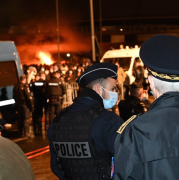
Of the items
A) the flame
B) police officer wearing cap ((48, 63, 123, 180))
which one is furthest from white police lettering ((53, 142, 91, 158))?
the flame

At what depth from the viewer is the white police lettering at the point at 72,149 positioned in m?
2.94

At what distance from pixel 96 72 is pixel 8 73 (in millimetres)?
8518

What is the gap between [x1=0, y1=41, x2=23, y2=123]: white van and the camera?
1090 centimetres

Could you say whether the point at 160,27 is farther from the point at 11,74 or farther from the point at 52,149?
the point at 52,149

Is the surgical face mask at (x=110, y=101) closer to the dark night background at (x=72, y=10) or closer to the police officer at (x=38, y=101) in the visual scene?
the police officer at (x=38, y=101)

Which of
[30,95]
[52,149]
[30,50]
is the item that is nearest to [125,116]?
[52,149]

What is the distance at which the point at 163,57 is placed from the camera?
176 centimetres

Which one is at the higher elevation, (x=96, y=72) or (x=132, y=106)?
(x=96, y=72)

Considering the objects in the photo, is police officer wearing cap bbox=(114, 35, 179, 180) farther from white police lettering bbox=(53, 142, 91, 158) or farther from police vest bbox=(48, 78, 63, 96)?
police vest bbox=(48, 78, 63, 96)

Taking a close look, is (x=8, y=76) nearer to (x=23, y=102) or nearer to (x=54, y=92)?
(x=23, y=102)

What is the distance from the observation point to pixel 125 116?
5.45 m

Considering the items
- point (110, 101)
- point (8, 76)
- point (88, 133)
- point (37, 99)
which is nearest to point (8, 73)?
point (8, 76)

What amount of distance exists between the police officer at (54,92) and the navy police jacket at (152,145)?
379 inches

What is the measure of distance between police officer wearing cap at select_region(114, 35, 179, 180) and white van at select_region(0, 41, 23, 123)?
930 cm
